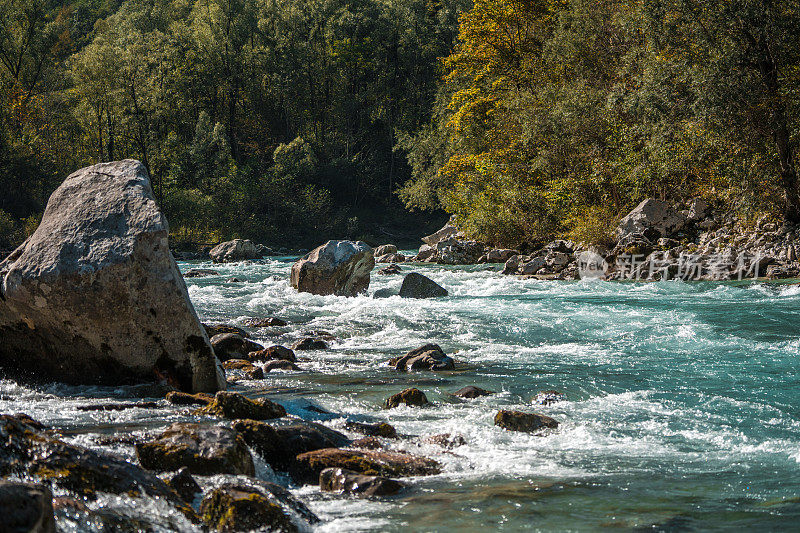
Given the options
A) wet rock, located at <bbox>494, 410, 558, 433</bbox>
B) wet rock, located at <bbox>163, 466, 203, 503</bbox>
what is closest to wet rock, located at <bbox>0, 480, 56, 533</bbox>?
wet rock, located at <bbox>163, 466, 203, 503</bbox>

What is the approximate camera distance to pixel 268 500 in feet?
13.6

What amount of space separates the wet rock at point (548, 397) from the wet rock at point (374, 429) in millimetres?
1904

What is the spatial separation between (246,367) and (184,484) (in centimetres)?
484

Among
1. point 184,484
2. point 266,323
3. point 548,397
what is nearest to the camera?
point 184,484

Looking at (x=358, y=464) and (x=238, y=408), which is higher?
(x=238, y=408)

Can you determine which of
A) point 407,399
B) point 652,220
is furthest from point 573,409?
point 652,220

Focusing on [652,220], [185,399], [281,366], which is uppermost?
[652,220]

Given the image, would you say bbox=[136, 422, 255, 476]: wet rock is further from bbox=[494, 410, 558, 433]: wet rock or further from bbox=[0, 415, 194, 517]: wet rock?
bbox=[494, 410, 558, 433]: wet rock

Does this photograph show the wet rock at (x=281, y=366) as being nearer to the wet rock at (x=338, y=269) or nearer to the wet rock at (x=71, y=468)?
the wet rock at (x=71, y=468)

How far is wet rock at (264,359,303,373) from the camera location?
30.6 feet

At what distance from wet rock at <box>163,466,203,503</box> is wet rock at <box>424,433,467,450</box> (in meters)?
2.21

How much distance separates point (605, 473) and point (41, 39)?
5345 cm

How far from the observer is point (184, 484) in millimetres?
4434

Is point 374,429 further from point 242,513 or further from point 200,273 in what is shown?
point 200,273
